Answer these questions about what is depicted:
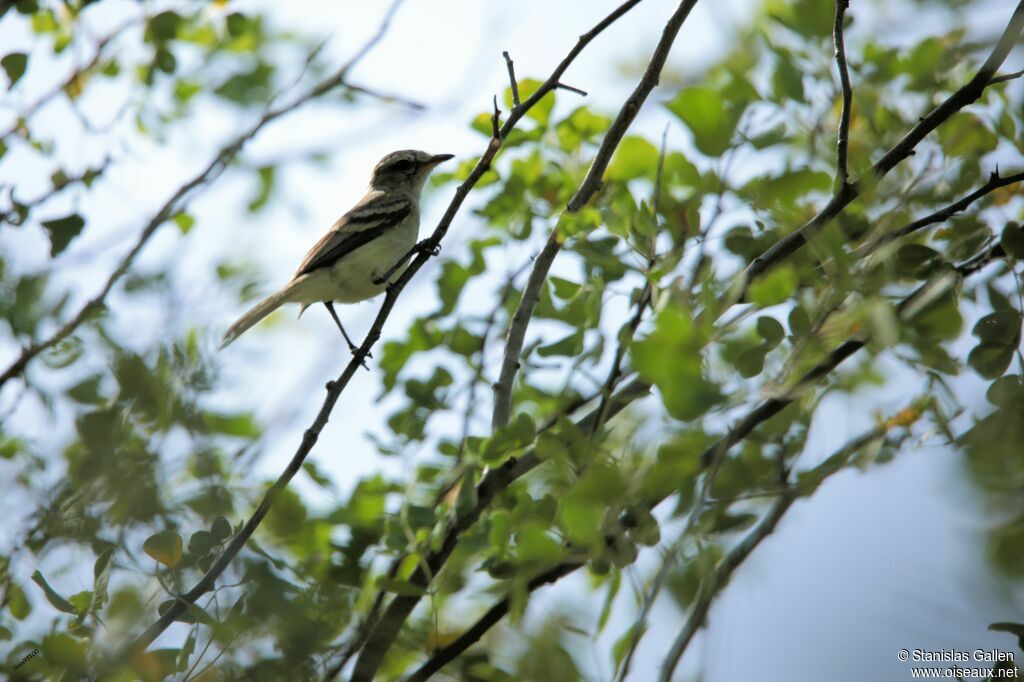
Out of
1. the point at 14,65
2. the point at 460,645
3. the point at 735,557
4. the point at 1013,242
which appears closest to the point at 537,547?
the point at 735,557

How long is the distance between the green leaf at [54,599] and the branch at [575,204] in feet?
5.74

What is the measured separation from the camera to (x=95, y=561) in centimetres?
313

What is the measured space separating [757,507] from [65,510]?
7.99 ft

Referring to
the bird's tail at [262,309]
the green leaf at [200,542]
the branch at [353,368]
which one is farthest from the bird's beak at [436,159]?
the green leaf at [200,542]

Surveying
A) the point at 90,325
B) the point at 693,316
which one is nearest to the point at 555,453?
the point at 693,316

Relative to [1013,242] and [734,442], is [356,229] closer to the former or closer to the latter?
[1013,242]

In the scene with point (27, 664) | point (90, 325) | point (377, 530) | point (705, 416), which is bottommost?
point (27, 664)

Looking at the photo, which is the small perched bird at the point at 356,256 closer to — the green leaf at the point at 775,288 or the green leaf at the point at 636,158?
the green leaf at the point at 636,158

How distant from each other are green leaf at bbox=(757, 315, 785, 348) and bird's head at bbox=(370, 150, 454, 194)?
6577 millimetres

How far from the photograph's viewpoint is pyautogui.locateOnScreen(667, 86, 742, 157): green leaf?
12.9 ft

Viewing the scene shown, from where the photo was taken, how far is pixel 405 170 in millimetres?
9398

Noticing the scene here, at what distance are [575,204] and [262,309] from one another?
3.97 meters

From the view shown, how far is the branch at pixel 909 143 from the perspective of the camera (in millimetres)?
3266

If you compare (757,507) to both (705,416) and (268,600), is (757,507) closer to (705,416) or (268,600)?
(705,416)
